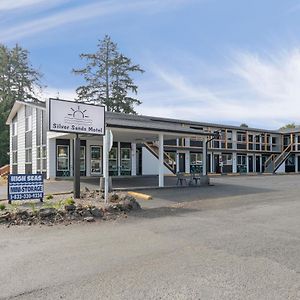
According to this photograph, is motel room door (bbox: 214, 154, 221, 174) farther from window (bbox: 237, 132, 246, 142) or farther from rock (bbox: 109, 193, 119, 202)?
rock (bbox: 109, 193, 119, 202)

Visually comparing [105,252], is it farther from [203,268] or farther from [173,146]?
[173,146]

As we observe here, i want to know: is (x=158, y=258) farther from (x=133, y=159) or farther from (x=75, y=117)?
(x=133, y=159)

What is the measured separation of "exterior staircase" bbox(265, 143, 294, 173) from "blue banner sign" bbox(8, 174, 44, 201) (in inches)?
1427

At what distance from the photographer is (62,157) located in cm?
2511

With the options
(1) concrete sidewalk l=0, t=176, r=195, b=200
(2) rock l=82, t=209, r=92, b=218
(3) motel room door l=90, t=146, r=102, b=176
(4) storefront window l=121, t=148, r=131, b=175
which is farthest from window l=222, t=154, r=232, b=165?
(2) rock l=82, t=209, r=92, b=218

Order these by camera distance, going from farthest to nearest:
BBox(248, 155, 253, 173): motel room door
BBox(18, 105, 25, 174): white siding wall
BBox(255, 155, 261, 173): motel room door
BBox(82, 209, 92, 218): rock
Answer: BBox(255, 155, 261, 173): motel room door, BBox(248, 155, 253, 173): motel room door, BBox(18, 105, 25, 174): white siding wall, BBox(82, 209, 92, 218): rock

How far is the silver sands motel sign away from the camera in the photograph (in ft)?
44.2

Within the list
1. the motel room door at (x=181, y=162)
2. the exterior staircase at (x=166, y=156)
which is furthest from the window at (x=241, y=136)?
the exterior staircase at (x=166, y=156)

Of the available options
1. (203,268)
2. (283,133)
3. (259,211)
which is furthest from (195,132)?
(283,133)

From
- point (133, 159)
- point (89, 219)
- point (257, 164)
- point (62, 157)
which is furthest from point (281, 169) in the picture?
point (89, 219)

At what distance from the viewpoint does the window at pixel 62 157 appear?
2492 centimetres

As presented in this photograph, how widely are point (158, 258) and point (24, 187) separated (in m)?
7.81

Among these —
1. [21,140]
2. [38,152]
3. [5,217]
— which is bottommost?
[5,217]

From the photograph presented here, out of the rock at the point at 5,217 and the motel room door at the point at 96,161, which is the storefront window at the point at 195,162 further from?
the rock at the point at 5,217
